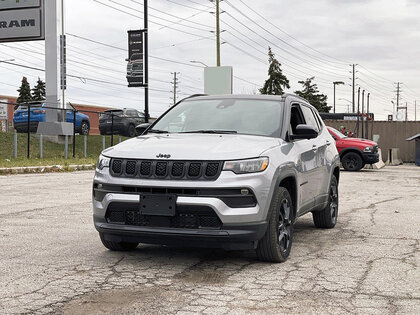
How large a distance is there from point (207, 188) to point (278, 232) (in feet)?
3.20

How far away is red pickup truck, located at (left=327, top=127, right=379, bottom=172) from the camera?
21953 mm

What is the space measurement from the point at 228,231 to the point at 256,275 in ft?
1.53

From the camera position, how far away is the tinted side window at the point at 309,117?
712 centimetres

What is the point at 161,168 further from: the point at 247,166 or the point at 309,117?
the point at 309,117

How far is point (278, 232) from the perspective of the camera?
17.6ft

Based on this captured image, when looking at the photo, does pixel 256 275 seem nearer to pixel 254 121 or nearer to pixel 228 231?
pixel 228 231

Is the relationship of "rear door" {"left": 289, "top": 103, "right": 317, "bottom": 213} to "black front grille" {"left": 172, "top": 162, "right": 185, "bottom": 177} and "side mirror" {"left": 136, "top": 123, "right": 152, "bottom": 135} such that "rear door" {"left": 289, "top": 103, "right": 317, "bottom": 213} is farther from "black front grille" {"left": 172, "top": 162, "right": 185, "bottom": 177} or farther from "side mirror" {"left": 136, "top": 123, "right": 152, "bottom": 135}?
"side mirror" {"left": 136, "top": 123, "right": 152, "bottom": 135}

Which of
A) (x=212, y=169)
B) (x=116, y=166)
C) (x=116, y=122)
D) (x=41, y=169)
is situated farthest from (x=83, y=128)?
(x=212, y=169)

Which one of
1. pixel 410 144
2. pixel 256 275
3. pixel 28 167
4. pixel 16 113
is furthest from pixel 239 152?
pixel 410 144

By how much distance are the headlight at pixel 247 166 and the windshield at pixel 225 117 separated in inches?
32.4

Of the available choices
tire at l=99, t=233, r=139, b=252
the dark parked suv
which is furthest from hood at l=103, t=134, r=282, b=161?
the dark parked suv

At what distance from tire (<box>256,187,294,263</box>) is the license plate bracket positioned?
2.97 feet

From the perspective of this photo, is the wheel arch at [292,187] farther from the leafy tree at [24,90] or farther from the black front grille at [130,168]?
the leafy tree at [24,90]

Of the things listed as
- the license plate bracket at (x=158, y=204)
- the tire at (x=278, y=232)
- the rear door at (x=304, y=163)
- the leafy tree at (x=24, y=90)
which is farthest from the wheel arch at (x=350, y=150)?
the leafy tree at (x=24, y=90)
